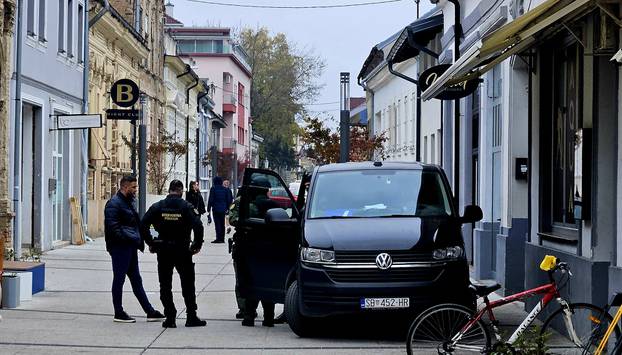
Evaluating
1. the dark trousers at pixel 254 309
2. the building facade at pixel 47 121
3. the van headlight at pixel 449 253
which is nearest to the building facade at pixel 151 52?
the building facade at pixel 47 121

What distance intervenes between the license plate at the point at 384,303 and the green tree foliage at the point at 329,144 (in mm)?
29557

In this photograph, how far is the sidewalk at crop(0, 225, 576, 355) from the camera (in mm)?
12570

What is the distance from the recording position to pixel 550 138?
1512 cm

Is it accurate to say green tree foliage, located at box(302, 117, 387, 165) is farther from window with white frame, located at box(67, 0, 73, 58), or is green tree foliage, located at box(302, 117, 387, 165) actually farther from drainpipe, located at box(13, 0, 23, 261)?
drainpipe, located at box(13, 0, 23, 261)

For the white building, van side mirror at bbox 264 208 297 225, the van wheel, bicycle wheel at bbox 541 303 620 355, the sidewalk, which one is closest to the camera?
bicycle wheel at bbox 541 303 620 355

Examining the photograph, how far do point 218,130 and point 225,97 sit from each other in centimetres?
784

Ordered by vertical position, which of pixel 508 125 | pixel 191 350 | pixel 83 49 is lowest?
pixel 191 350

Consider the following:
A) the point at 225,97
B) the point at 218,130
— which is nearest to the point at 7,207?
the point at 218,130

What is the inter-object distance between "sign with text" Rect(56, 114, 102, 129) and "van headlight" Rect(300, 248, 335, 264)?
41.7ft

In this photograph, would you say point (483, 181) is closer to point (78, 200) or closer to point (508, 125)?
point (508, 125)

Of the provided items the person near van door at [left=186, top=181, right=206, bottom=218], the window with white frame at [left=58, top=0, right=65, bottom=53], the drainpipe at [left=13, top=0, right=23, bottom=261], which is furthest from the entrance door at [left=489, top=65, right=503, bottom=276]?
the person near van door at [left=186, top=181, right=206, bottom=218]

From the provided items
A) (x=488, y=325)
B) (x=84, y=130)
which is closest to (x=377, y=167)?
(x=488, y=325)

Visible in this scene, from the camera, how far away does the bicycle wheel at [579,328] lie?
31.7ft

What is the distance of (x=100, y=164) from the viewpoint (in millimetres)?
37719
